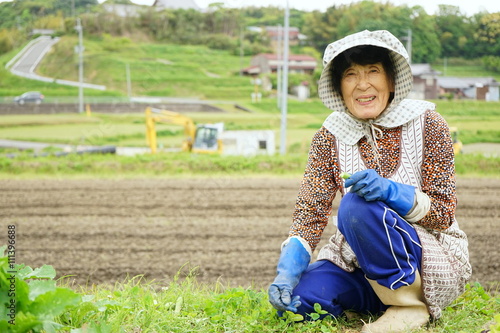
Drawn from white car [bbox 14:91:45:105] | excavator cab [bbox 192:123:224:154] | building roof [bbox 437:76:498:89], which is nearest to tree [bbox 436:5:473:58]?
building roof [bbox 437:76:498:89]

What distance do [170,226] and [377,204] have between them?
446 centimetres

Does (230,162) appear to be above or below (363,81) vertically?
below

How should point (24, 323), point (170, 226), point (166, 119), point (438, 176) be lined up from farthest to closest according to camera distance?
1. point (166, 119)
2. point (170, 226)
3. point (438, 176)
4. point (24, 323)

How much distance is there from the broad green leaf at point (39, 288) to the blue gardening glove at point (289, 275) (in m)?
0.77

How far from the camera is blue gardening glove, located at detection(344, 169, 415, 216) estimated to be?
1.98 metres

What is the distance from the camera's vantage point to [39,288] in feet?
5.56

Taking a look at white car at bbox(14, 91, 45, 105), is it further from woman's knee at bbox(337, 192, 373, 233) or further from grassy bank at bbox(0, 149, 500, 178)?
woman's knee at bbox(337, 192, 373, 233)

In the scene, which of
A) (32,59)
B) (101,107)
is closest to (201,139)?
(32,59)

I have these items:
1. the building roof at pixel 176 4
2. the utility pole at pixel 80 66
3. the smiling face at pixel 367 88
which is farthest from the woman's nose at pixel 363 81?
the building roof at pixel 176 4

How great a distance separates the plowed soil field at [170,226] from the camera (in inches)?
185

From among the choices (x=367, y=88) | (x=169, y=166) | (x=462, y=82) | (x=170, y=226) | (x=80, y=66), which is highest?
(x=367, y=88)

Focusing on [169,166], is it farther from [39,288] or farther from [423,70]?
[39,288]

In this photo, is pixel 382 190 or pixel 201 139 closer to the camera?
pixel 382 190

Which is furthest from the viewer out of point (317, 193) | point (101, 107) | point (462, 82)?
point (101, 107)
